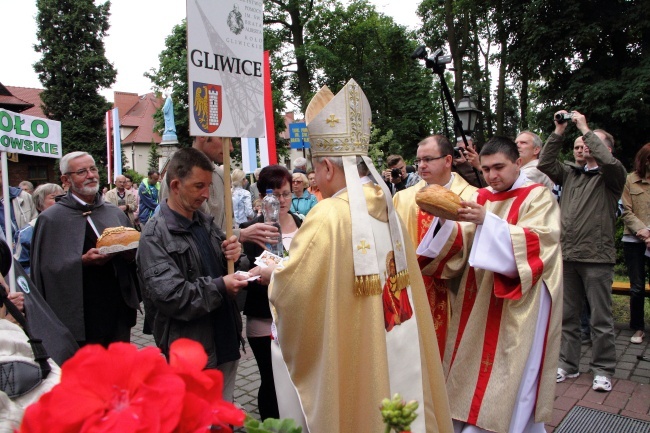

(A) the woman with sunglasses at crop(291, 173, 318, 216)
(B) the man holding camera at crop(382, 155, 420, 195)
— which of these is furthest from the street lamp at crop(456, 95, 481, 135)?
(A) the woman with sunglasses at crop(291, 173, 318, 216)

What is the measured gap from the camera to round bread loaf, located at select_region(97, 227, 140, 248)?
344 centimetres

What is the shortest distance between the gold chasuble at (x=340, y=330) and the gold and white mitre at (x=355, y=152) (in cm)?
4

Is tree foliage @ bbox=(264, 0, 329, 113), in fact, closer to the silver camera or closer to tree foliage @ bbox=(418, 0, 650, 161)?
tree foliage @ bbox=(418, 0, 650, 161)

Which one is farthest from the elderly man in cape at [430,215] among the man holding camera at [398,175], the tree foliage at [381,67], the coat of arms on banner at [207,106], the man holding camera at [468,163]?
the tree foliage at [381,67]

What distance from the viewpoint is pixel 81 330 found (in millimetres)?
3646

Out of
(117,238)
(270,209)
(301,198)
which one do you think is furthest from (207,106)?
(301,198)

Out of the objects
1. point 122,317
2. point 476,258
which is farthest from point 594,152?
point 122,317

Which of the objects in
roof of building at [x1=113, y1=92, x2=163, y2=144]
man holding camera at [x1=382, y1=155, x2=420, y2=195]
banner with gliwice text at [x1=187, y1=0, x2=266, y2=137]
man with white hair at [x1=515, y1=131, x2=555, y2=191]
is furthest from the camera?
roof of building at [x1=113, y1=92, x2=163, y2=144]

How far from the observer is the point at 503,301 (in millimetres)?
3602

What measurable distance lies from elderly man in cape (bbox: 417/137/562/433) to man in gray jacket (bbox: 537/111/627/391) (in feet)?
4.76

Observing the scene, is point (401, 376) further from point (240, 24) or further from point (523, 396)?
point (240, 24)

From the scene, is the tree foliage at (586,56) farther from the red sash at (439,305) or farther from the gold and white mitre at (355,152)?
the gold and white mitre at (355,152)

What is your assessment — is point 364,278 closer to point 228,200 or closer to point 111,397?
point 228,200

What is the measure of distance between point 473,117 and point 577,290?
4971 millimetres
